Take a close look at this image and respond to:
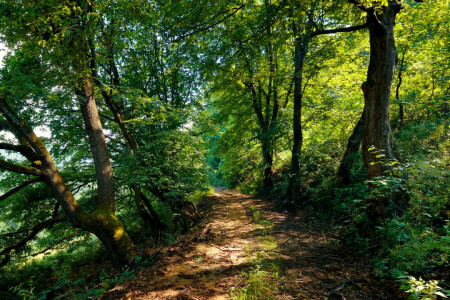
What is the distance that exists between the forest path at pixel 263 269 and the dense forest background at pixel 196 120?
0.51 m

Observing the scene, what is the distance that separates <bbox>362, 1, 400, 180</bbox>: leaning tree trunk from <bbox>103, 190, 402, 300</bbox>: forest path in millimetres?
2149

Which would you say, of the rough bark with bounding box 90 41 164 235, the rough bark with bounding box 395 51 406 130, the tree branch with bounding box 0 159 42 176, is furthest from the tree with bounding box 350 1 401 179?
the tree branch with bounding box 0 159 42 176

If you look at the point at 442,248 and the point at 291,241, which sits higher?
the point at 442,248

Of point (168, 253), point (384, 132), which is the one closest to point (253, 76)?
point (384, 132)

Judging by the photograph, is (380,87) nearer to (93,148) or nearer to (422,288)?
(422,288)

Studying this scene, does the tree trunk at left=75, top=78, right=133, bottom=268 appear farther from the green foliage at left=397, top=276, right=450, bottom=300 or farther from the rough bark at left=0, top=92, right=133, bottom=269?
the green foliage at left=397, top=276, right=450, bottom=300

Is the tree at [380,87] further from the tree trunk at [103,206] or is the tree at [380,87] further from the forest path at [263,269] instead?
the tree trunk at [103,206]

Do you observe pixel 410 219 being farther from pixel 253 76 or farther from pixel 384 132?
pixel 253 76

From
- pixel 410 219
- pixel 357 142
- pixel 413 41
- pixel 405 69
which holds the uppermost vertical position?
pixel 413 41

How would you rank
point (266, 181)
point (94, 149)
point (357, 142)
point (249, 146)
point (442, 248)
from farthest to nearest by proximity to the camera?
point (249, 146), point (266, 181), point (357, 142), point (94, 149), point (442, 248)

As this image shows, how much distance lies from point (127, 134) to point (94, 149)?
2.01 m

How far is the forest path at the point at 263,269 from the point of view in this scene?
2.83 meters

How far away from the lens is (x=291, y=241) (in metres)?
5.02

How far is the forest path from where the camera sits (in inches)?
111
